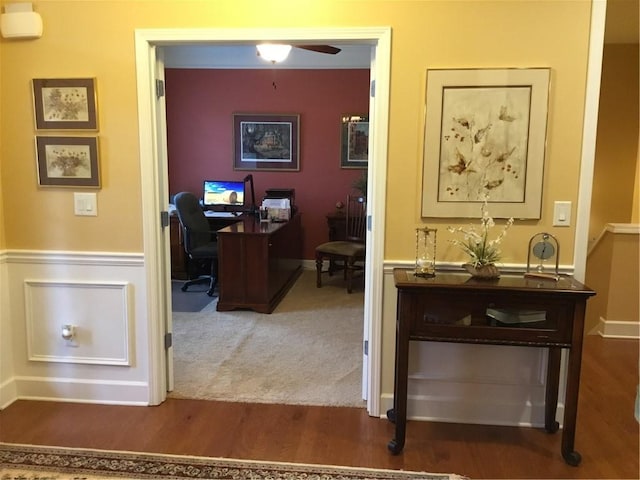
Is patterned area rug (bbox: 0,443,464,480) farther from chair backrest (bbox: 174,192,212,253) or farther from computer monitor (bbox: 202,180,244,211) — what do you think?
computer monitor (bbox: 202,180,244,211)

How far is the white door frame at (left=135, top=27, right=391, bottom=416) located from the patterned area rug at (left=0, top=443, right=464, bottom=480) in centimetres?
50

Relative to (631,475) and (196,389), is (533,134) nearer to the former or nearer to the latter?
(631,475)

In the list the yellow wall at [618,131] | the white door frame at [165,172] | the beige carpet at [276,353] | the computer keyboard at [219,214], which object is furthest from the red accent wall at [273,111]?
the white door frame at [165,172]

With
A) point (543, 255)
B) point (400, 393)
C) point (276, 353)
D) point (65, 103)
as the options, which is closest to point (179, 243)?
point (276, 353)

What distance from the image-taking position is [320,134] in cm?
603

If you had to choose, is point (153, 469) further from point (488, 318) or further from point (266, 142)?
point (266, 142)

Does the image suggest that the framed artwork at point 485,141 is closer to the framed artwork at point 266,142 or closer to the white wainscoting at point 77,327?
the white wainscoting at point 77,327

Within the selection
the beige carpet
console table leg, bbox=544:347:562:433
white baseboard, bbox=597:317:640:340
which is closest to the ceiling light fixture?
the beige carpet

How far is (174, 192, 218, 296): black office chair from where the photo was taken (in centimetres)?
486

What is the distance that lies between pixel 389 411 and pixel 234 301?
7.40 feet

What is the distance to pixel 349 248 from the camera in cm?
521

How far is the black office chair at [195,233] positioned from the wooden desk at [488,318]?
3.08 m

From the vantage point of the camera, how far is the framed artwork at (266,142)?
602 centimetres

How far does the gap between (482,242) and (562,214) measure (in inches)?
17.9
